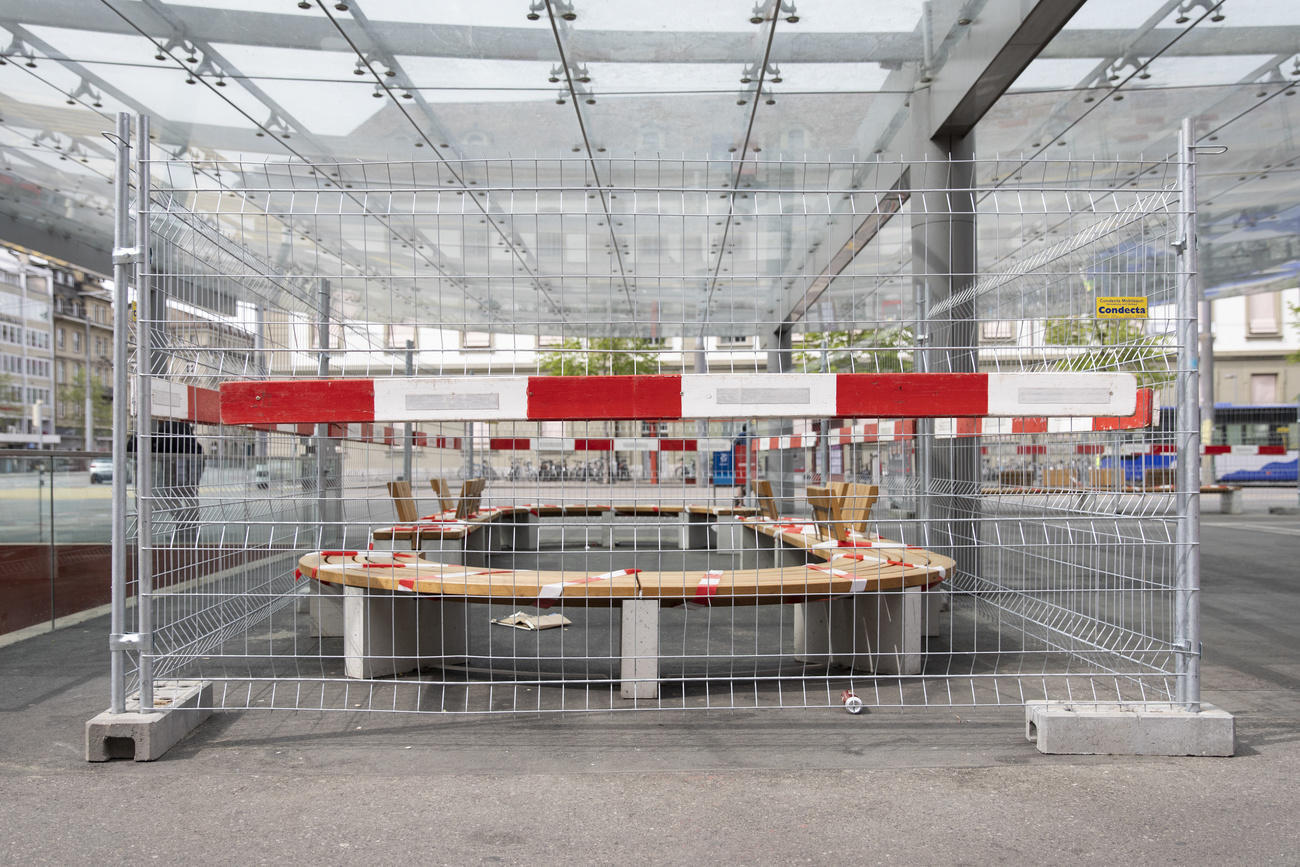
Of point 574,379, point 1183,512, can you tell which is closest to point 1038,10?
point 1183,512

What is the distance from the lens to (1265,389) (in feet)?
150

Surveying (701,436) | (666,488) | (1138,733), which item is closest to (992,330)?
(701,436)

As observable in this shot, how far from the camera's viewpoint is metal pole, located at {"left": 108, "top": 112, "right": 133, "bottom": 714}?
13.4 ft

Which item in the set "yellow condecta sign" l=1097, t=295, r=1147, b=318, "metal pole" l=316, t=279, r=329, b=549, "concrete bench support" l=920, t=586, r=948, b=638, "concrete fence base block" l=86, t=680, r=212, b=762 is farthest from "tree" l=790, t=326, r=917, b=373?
"metal pole" l=316, t=279, r=329, b=549

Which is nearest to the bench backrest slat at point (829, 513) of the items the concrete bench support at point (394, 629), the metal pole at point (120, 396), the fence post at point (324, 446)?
the concrete bench support at point (394, 629)

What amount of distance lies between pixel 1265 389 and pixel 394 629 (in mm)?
51160

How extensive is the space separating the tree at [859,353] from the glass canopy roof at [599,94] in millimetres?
859

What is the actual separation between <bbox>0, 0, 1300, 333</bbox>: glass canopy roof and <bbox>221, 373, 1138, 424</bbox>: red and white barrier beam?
1458mm

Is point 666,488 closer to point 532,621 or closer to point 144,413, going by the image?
point 532,621

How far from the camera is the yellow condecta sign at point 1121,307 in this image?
14.3ft

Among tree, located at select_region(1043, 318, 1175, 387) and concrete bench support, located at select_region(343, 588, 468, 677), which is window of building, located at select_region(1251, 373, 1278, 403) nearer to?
tree, located at select_region(1043, 318, 1175, 387)

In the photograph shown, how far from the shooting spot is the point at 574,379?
158 inches

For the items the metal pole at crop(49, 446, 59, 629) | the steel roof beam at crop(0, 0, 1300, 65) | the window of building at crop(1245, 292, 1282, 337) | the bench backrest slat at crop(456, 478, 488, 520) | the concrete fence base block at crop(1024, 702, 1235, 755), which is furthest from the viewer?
the window of building at crop(1245, 292, 1282, 337)

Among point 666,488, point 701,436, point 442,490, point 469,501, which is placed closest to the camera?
point 666,488
